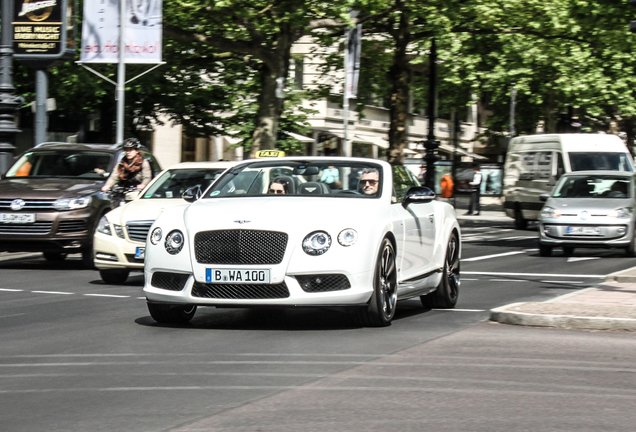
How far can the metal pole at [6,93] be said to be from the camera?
19.2 m

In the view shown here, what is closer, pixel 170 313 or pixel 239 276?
pixel 239 276

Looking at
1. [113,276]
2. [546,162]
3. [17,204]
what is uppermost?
[546,162]

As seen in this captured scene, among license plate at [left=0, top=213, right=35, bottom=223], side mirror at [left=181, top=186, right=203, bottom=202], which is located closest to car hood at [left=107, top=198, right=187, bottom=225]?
license plate at [left=0, top=213, right=35, bottom=223]

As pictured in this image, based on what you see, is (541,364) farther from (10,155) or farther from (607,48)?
(607,48)

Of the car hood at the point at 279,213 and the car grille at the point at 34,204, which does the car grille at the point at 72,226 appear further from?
the car hood at the point at 279,213

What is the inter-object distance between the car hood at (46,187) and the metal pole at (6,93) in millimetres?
2424

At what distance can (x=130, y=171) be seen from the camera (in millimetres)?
16500

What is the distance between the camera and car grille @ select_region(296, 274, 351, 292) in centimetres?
902

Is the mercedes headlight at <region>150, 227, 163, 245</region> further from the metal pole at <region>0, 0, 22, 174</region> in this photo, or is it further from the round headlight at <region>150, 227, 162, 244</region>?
the metal pole at <region>0, 0, 22, 174</region>

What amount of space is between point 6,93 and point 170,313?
10949 mm

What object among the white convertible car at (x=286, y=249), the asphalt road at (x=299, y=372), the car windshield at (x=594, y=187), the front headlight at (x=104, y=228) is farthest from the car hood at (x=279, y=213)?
the car windshield at (x=594, y=187)

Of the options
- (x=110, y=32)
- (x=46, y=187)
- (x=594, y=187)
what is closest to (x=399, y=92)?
(x=110, y=32)

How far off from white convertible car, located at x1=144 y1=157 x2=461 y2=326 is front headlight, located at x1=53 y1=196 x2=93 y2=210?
20.3 ft

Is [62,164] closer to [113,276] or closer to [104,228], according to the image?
[104,228]
